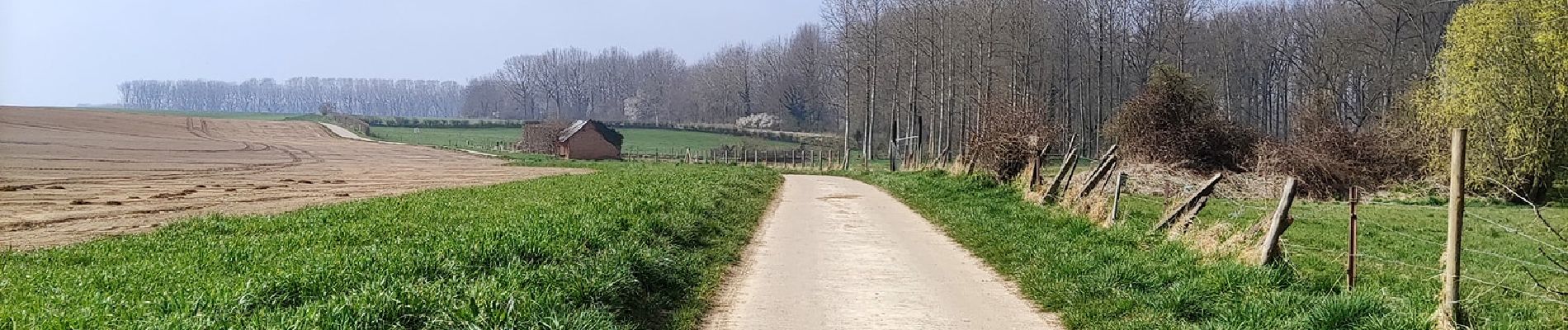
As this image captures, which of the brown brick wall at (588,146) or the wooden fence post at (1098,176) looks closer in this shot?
the wooden fence post at (1098,176)

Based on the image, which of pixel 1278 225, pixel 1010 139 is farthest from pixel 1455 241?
pixel 1010 139

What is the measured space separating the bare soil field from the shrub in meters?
23.2

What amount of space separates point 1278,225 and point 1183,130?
97.4ft

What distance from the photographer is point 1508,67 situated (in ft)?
104

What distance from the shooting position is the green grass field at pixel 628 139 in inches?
3723

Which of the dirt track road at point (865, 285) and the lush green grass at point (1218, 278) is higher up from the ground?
the lush green grass at point (1218, 278)

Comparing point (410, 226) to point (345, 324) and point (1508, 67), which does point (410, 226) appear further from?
point (1508, 67)

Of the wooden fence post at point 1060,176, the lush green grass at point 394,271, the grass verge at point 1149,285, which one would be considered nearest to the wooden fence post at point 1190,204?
the grass verge at point 1149,285

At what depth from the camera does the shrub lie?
1512 inches

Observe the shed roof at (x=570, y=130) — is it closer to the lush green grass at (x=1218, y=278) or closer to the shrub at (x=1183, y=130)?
the shrub at (x=1183, y=130)

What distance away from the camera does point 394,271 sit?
9.23m


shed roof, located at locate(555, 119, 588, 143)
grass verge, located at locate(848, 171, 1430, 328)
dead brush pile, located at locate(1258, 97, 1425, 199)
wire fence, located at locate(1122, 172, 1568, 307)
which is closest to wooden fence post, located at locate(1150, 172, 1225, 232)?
grass verge, located at locate(848, 171, 1430, 328)

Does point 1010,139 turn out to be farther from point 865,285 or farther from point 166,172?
point 166,172

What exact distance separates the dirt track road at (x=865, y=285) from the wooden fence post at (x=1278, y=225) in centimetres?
239
